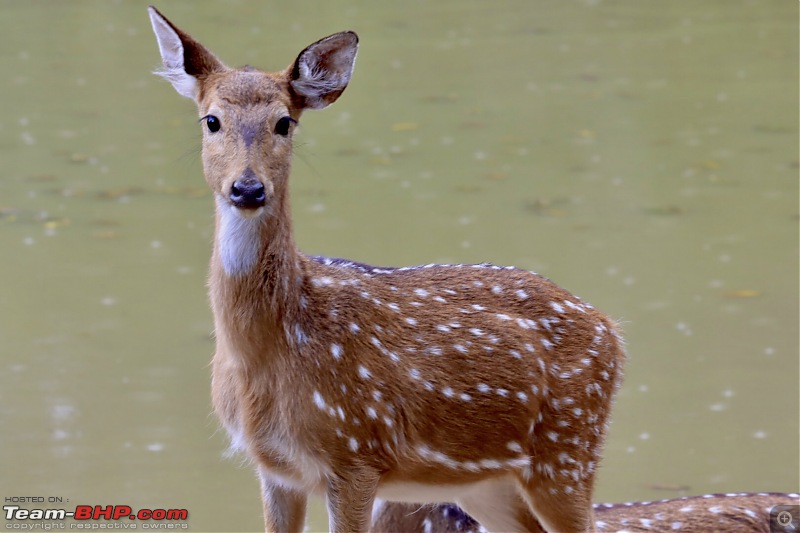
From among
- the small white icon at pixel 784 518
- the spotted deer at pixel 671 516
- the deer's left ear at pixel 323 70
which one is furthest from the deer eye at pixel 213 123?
the small white icon at pixel 784 518

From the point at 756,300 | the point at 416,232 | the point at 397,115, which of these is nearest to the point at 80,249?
the point at 416,232

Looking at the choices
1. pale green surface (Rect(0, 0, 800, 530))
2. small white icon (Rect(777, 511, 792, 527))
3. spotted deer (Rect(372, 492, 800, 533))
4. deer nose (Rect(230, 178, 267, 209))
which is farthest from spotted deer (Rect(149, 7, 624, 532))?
small white icon (Rect(777, 511, 792, 527))

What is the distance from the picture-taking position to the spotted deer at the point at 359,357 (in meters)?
4.88

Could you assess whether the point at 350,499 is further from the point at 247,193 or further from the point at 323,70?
the point at 323,70

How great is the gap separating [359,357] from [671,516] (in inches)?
73.5

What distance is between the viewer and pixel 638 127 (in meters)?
12.8

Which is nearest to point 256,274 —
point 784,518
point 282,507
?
point 282,507

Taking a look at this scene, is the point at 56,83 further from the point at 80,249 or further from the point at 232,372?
the point at 232,372

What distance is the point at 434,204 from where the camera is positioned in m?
11.1

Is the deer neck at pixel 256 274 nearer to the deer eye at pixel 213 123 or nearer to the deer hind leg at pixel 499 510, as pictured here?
the deer eye at pixel 213 123

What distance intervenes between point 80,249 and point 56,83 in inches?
180

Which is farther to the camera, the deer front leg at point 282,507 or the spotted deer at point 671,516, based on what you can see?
the spotted deer at point 671,516

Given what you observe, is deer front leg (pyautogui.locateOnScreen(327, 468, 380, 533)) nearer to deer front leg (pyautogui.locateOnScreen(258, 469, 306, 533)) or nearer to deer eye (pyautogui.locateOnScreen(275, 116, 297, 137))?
deer front leg (pyautogui.locateOnScreen(258, 469, 306, 533))

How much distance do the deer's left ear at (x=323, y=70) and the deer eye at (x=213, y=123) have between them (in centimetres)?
35
